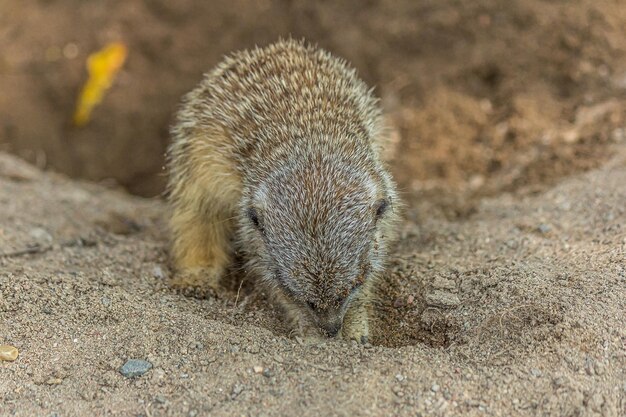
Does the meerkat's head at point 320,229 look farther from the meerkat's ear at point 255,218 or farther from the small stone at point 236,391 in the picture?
the small stone at point 236,391

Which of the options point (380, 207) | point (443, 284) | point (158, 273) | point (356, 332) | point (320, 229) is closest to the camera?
point (320, 229)

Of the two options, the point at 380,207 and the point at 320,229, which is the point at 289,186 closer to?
the point at 320,229

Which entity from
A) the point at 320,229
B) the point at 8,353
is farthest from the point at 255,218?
the point at 8,353

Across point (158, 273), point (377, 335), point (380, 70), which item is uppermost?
point (380, 70)

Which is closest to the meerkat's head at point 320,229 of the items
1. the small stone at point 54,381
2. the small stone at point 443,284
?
the small stone at point 443,284

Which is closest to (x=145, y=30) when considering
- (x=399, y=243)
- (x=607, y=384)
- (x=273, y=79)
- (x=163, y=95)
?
(x=163, y=95)

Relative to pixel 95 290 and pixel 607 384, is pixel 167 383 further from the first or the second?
pixel 607 384

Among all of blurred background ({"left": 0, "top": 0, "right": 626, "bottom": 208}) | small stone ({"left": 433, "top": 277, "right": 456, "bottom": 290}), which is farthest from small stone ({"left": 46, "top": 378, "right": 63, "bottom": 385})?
blurred background ({"left": 0, "top": 0, "right": 626, "bottom": 208})
